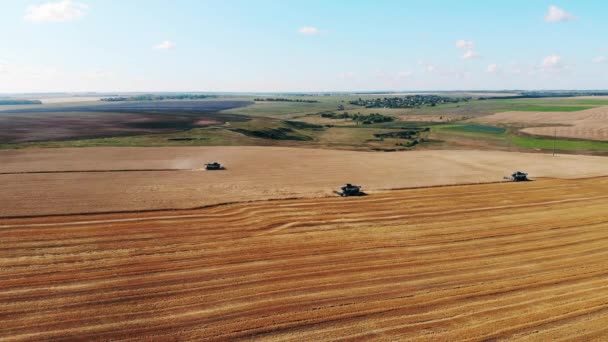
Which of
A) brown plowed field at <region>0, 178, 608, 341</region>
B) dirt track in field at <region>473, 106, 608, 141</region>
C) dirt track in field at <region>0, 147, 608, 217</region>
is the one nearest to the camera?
brown plowed field at <region>0, 178, 608, 341</region>

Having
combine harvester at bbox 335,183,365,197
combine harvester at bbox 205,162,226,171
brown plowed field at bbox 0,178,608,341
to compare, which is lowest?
brown plowed field at bbox 0,178,608,341

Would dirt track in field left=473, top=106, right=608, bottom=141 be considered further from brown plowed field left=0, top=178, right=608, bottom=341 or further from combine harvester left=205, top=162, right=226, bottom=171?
combine harvester left=205, top=162, right=226, bottom=171

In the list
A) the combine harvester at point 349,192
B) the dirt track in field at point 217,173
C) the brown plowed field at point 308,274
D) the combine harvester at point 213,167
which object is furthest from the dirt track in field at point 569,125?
the combine harvester at point 213,167

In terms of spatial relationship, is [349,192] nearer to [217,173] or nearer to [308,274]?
[217,173]

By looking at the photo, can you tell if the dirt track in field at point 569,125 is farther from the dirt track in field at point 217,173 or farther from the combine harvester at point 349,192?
the combine harvester at point 349,192

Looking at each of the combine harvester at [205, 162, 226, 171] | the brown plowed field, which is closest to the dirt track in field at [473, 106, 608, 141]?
the brown plowed field

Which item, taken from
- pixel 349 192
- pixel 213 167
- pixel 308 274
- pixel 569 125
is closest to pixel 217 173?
pixel 213 167
